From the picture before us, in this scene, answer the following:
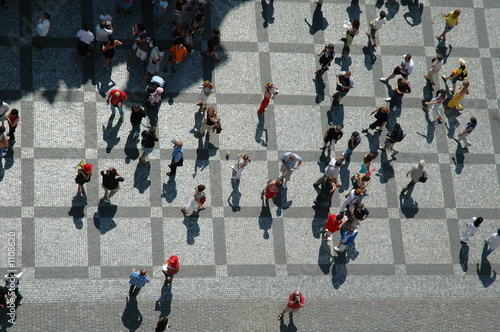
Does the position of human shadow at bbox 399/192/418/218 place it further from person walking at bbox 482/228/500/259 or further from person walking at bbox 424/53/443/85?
person walking at bbox 424/53/443/85

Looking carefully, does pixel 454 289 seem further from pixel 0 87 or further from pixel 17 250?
pixel 0 87

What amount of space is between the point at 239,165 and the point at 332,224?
11.3 feet

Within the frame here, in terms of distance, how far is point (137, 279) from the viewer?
23.7m

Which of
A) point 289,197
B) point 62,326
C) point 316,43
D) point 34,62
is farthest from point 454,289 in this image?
point 34,62

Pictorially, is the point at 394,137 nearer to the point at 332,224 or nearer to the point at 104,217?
the point at 332,224

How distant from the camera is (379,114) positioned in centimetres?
2756

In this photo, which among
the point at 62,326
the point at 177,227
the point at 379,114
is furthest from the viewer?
the point at 379,114

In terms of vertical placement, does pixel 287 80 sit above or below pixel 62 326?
above

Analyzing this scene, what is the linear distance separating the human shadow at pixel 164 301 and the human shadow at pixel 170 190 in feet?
9.21

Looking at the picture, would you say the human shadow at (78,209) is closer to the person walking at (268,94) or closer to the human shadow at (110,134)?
the human shadow at (110,134)

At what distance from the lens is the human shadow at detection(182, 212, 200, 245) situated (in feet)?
83.9

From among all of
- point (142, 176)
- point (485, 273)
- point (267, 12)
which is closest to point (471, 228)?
point (485, 273)

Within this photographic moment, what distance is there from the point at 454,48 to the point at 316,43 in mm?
5253

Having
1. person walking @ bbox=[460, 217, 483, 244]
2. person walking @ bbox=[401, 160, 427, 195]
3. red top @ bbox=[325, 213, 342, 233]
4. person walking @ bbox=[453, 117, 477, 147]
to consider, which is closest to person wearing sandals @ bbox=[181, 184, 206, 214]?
red top @ bbox=[325, 213, 342, 233]
